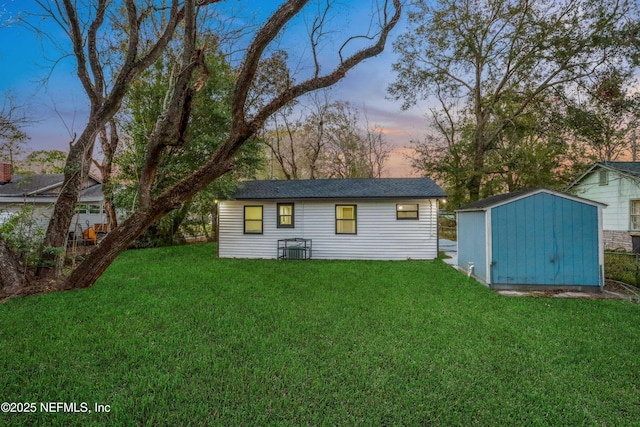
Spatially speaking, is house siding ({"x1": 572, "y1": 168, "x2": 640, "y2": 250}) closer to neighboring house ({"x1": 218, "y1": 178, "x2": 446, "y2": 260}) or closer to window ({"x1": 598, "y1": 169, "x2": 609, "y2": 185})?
window ({"x1": 598, "y1": 169, "x2": 609, "y2": 185})

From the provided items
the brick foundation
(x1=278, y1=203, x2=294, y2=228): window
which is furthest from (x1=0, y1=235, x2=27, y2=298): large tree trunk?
the brick foundation

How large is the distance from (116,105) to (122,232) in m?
2.66

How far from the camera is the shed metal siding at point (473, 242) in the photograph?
6332 millimetres

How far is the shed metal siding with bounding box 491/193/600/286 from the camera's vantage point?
5633mm

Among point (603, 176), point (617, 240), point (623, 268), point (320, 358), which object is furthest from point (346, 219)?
point (603, 176)

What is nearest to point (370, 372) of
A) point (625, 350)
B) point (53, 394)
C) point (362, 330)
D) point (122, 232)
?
point (362, 330)

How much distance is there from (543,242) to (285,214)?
7.56m

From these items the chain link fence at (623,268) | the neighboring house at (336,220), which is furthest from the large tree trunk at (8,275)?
the chain link fence at (623,268)

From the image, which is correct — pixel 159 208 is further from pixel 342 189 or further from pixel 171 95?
pixel 342 189

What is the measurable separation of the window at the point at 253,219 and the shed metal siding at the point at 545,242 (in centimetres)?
758

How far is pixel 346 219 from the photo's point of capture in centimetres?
1038

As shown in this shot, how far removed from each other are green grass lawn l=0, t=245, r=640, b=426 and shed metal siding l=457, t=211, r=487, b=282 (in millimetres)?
1228

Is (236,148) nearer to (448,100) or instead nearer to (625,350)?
(625,350)

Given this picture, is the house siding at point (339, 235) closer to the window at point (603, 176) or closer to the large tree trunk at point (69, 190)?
the large tree trunk at point (69, 190)
